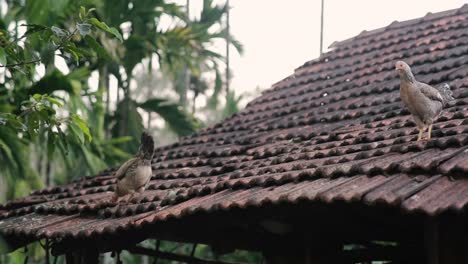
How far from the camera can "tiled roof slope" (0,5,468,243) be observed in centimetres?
414

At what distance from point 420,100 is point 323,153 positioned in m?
0.81

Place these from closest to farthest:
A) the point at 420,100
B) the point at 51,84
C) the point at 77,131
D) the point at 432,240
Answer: the point at 432,240 → the point at 420,100 → the point at 77,131 → the point at 51,84

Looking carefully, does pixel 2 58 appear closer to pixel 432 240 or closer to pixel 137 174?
pixel 137 174

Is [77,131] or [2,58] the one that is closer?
[2,58]

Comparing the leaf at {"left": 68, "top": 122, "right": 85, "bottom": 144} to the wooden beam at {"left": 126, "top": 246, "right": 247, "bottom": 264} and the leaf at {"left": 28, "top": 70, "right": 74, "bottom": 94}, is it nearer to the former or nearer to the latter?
the wooden beam at {"left": 126, "top": 246, "right": 247, "bottom": 264}

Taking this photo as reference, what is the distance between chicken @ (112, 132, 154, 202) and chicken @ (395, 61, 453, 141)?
2166mm

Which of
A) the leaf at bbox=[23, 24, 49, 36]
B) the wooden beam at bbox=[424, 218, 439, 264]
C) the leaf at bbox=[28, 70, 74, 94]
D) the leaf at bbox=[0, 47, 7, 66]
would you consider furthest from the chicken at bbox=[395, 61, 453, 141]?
the leaf at bbox=[28, 70, 74, 94]

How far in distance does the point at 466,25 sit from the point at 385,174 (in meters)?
4.47

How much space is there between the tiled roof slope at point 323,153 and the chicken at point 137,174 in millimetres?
125

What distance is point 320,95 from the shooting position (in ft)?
26.1

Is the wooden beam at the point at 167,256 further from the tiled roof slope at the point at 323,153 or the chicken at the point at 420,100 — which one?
the chicken at the point at 420,100

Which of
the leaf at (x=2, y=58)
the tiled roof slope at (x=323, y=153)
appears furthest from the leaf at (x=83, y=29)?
the tiled roof slope at (x=323, y=153)

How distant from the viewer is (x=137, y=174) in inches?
241

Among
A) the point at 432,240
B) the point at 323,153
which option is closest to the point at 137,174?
the point at 323,153
